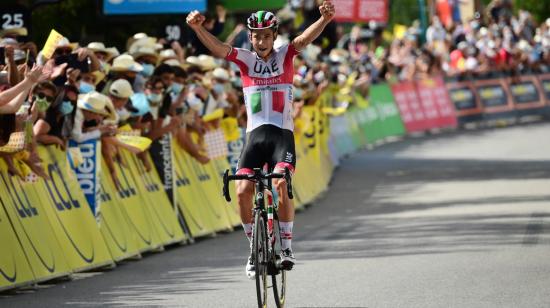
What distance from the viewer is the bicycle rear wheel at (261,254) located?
1056 cm

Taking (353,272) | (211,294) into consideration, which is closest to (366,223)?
(353,272)

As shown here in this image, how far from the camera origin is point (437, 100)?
40.8 metres

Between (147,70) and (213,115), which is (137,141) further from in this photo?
(213,115)

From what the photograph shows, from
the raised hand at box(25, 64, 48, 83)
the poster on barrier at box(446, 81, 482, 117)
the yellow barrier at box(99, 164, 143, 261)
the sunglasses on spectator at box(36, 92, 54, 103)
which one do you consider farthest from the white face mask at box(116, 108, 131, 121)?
the poster on barrier at box(446, 81, 482, 117)

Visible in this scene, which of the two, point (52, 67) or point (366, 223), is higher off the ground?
point (52, 67)

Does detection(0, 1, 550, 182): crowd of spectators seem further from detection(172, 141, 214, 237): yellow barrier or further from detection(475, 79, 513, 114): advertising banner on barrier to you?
detection(475, 79, 513, 114): advertising banner on barrier

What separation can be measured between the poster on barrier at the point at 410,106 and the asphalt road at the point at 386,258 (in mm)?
12724

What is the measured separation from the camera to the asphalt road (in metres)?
11.7

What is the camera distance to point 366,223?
60.9ft

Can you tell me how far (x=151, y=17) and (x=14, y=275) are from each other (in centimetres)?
1101

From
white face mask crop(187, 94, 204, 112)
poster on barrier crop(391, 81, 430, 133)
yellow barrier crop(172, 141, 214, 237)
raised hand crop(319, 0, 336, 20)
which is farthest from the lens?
poster on barrier crop(391, 81, 430, 133)

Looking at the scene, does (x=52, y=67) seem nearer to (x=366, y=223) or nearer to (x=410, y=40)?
(x=366, y=223)

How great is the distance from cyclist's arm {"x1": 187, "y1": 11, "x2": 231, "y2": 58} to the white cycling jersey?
0.07 metres

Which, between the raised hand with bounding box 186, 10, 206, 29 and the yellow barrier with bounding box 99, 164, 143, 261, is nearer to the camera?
the raised hand with bounding box 186, 10, 206, 29
